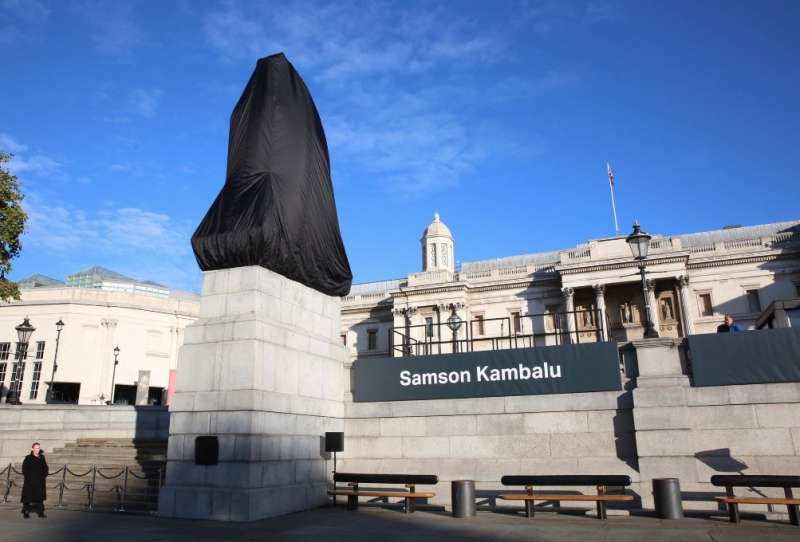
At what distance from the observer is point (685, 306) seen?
5172 centimetres

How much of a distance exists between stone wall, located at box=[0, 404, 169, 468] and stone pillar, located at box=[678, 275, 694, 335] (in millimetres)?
44986

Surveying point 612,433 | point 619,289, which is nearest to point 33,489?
point 612,433

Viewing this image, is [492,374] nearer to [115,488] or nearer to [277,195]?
[277,195]

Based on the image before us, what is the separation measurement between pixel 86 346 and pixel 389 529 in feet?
175

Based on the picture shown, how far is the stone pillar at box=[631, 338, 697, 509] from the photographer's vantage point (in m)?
12.9

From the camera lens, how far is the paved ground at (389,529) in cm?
970

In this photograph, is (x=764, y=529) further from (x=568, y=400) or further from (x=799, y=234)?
(x=799, y=234)

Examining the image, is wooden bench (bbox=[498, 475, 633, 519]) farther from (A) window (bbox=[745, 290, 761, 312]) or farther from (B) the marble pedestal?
(A) window (bbox=[745, 290, 761, 312])

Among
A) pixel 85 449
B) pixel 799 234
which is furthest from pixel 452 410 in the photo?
pixel 799 234

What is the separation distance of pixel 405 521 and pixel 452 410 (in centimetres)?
416

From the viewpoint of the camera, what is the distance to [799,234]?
169 feet

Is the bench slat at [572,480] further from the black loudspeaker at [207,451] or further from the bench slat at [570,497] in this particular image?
the black loudspeaker at [207,451]

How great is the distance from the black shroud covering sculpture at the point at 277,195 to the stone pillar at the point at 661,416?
8.47 metres

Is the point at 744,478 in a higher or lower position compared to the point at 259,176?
lower
